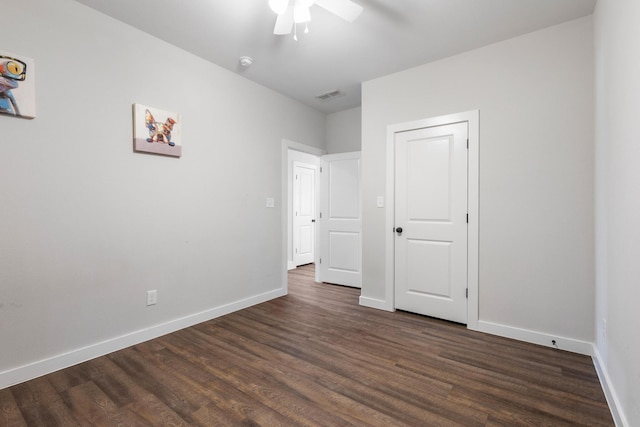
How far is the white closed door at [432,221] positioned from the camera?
2848mm

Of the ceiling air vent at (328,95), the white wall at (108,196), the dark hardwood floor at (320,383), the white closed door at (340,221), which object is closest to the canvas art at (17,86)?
the white wall at (108,196)

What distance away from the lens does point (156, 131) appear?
2.56 metres

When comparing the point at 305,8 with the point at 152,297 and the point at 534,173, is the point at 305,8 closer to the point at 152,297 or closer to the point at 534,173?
the point at 534,173

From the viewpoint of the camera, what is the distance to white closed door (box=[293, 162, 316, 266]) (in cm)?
581

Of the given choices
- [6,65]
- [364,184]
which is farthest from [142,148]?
[364,184]

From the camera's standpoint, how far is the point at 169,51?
2678 mm

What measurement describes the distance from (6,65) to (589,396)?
4044mm

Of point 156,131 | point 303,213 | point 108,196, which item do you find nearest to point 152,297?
point 108,196

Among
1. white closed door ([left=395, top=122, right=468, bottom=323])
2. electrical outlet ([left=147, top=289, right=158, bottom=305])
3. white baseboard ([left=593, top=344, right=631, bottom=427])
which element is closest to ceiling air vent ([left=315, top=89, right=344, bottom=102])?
white closed door ([left=395, top=122, right=468, bottom=323])

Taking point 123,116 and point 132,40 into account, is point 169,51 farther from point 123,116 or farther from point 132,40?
point 123,116

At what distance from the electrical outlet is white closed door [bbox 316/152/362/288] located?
2.45 meters

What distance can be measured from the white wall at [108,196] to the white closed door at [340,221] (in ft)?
4.66

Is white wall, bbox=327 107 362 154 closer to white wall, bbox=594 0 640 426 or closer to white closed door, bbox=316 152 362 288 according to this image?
white closed door, bbox=316 152 362 288

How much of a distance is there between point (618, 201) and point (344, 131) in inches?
130
